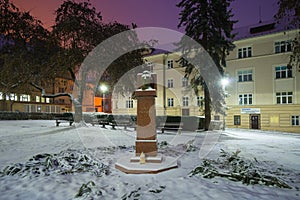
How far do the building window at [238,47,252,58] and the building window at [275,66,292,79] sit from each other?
152 inches

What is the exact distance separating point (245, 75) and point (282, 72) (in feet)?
13.8

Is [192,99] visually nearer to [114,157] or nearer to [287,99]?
[287,99]

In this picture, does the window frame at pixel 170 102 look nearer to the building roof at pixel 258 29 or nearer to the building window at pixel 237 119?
the building window at pixel 237 119

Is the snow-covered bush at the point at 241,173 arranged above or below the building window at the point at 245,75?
below

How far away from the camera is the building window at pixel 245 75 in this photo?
2720cm

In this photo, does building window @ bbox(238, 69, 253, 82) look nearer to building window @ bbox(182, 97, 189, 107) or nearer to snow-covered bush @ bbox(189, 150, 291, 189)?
building window @ bbox(182, 97, 189, 107)

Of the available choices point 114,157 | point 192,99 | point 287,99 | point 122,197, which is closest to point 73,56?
point 114,157

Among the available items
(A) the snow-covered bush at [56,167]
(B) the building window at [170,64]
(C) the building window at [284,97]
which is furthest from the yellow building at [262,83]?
(A) the snow-covered bush at [56,167]

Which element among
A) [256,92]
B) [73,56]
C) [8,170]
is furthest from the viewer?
[256,92]

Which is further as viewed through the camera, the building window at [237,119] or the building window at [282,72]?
the building window at [237,119]

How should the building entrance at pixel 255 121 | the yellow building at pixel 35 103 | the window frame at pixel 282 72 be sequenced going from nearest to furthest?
1. the window frame at pixel 282 72
2. the building entrance at pixel 255 121
3. the yellow building at pixel 35 103

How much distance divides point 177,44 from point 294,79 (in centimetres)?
1586

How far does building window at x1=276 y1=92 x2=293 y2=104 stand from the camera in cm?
2436

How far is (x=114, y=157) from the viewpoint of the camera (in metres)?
7.50
